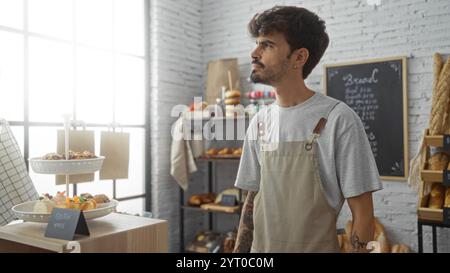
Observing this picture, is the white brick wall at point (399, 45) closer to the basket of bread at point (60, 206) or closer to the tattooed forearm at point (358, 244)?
the tattooed forearm at point (358, 244)

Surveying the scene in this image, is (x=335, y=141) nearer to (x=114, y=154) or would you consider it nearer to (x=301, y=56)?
(x=301, y=56)

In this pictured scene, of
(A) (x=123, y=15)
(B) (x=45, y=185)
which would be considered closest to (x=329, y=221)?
(B) (x=45, y=185)

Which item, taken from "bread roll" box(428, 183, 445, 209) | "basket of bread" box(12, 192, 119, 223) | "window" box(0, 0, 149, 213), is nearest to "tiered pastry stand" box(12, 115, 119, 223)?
"basket of bread" box(12, 192, 119, 223)

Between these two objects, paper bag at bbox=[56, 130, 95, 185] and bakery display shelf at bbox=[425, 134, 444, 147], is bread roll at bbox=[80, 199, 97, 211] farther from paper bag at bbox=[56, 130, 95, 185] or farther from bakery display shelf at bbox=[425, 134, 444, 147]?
bakery display shelf at bbox=[425, 134, 444, 147]

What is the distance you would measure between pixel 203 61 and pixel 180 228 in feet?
5.91

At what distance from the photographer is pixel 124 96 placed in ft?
11.1

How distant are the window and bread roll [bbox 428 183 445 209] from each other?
2.42 m

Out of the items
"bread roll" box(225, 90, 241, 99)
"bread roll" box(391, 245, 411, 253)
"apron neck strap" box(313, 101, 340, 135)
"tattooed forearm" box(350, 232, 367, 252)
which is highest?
"bread roll" box(225, 90, 241, 99)

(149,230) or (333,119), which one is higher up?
(333,119)

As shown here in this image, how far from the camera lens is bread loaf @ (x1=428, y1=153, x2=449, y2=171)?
8.63 feet

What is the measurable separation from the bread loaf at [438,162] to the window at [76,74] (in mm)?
2441

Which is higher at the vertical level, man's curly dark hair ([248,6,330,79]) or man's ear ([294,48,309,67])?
man's curly dark hair ([248,6,330,79])
